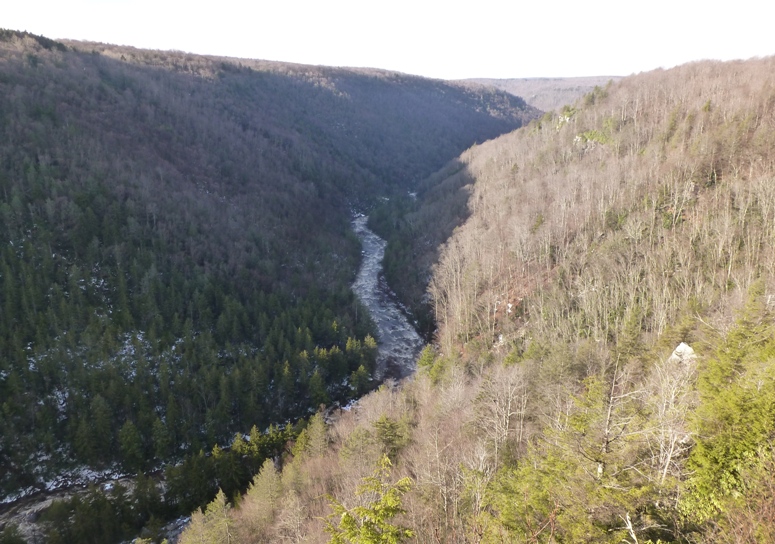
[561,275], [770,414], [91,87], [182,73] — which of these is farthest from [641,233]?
[182,73]

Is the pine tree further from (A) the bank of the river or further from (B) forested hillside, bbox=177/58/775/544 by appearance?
(A) the bank of the river

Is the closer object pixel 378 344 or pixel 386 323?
pixel 378 344

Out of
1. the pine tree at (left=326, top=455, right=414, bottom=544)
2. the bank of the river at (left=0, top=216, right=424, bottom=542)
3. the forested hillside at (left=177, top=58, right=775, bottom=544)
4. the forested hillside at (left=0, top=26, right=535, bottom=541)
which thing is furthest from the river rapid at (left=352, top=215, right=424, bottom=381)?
the pine tree at (left=326, top=455, right=414, bottom=544)

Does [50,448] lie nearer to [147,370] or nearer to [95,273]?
[147,370]

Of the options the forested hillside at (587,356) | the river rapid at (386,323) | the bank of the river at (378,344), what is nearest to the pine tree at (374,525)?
the forested hillside at (587,356)

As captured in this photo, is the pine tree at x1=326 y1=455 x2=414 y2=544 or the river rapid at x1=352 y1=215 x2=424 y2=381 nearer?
the pine tree at x1=326 y1=455 x2=414 y2=544

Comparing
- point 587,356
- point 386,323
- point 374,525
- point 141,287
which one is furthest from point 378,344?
point 374,525

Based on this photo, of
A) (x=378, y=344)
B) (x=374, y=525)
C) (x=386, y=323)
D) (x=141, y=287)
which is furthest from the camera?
(x=386, y=323)

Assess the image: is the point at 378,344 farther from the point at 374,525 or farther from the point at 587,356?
the point at 374,525
